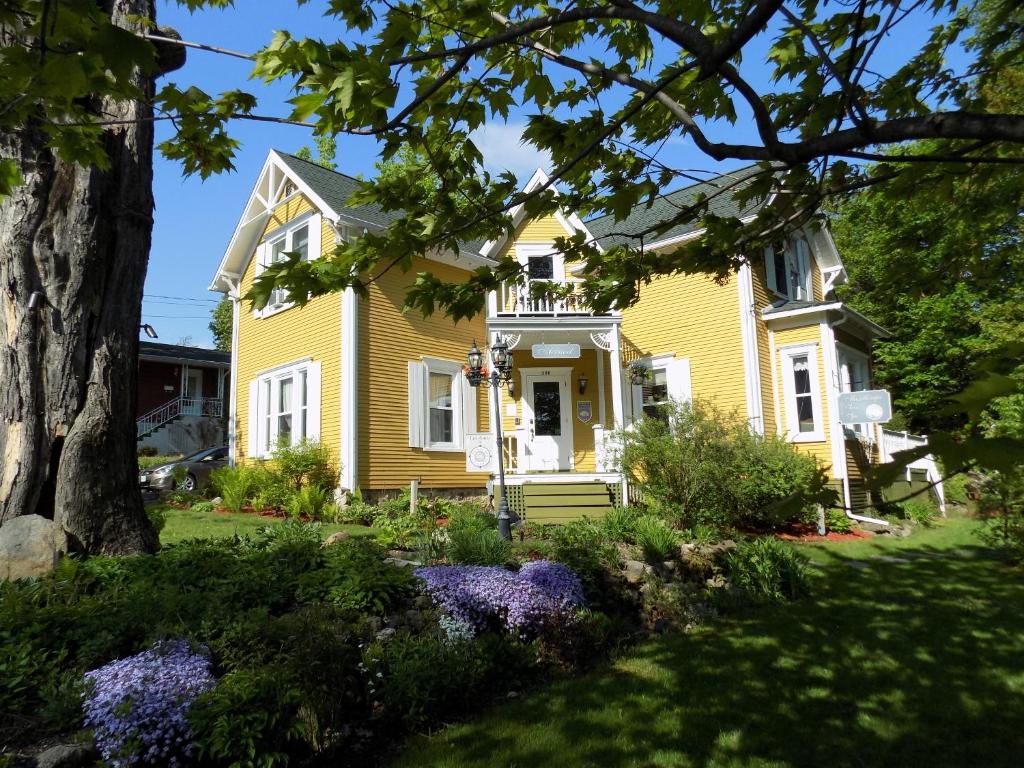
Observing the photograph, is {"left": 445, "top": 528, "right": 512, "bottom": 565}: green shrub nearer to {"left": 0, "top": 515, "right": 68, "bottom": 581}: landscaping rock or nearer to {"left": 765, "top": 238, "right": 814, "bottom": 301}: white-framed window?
{"left": 0, "top": 515, "right": 68, "bottom": 581}: landscaping rock

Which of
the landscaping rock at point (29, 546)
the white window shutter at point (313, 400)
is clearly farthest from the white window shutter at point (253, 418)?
the landscaping rock at point (29, 546)

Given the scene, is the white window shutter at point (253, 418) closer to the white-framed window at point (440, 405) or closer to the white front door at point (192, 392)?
the white-framed window at point (440, 405)

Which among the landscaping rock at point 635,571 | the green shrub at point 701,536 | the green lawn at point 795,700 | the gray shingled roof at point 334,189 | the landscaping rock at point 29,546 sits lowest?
the green lawn at point 795,700

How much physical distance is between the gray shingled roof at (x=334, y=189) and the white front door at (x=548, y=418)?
12.1ft

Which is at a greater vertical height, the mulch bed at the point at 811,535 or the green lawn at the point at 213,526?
the green lawn at the point at 213,526

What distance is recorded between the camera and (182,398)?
92.7ft

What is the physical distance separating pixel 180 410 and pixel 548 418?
64.5 ft

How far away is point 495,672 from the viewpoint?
504 cm

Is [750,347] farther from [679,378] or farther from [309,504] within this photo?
[309,504]

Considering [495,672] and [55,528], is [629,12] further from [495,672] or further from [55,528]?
[55,528]

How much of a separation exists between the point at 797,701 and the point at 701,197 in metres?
3.62

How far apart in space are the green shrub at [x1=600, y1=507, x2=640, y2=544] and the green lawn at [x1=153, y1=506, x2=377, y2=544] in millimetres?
3415

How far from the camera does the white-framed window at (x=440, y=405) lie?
14750 mm

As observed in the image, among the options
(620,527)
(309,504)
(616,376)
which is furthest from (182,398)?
(620,527)
